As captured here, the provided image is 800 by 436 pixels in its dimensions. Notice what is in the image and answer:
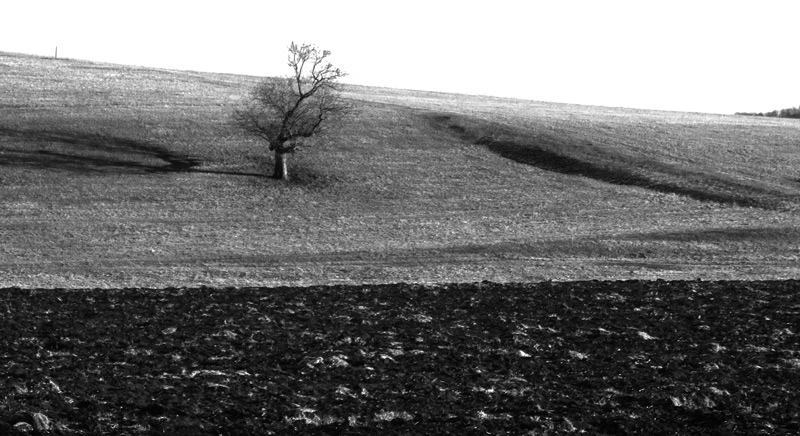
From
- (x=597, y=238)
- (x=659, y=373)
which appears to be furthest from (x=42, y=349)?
(x=597, y=238)

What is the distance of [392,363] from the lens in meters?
12.7

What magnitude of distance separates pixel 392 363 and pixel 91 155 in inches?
1397

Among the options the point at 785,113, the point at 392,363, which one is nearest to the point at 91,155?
the point at 392,363

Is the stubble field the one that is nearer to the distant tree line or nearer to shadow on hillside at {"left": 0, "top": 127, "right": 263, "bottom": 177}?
shadow on hillside at {"left": 0, "top": 127, "right": 263, "bottom": 177}

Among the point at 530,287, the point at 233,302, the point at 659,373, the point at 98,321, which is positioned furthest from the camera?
the point at 530,287

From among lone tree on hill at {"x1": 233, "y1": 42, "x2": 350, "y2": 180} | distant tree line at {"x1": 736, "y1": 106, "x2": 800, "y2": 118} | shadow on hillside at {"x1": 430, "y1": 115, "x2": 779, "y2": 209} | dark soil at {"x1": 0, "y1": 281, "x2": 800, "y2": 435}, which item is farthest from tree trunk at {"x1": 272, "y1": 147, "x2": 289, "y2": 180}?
distant tree line at {"x1": 736, "y1": 106, "x2": 800, "y2": 118}

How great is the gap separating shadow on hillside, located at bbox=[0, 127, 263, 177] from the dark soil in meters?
25.1

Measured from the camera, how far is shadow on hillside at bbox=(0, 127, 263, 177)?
42.9 m

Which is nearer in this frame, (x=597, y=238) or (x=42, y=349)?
(x=42, y=349)

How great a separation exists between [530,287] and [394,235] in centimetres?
1255

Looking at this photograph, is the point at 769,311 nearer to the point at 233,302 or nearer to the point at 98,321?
the point at 233,302

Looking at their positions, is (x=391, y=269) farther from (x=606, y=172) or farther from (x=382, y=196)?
(x=606, y=172)

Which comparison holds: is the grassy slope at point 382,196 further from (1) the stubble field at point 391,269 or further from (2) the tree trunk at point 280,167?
(2) the tree trunk at point 280,167

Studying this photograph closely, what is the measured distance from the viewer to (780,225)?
1427 inches
